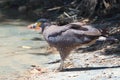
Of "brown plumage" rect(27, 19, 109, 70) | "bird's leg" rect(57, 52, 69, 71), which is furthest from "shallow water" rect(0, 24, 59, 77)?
"brown plumage" rect(27, 19, 109, 70)

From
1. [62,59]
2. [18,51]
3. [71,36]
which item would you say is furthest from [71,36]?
[18,51]

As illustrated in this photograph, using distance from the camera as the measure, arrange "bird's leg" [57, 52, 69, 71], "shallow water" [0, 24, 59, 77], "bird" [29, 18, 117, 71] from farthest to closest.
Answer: "shallow water" [0, 24, 59, 77] < "bird's leg" [57, 52, 69, 71] < "bird" [29, 18, 117, 71]

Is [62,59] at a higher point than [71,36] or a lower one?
lower

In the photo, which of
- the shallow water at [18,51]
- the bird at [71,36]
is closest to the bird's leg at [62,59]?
the bird at [71,36]

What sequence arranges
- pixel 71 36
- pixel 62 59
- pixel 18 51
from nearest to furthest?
pixel 71 36
pixel 62 59
pixel 18 51

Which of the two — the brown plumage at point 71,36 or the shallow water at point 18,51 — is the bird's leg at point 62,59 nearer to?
the brown plumage at point 71,36

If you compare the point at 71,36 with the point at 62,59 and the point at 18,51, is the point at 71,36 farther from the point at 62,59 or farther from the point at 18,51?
the point at 18,51

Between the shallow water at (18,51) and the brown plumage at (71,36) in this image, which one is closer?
the brown plumage at (71,36)

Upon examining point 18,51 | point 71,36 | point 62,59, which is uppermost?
point 71,36

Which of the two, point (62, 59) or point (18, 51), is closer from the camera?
point (62, 59)

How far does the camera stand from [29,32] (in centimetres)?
1388

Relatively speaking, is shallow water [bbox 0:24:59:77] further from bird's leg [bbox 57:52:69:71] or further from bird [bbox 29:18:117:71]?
bird [bbox 29:18:117:71]

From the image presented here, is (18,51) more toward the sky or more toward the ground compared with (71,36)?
more toward the ground

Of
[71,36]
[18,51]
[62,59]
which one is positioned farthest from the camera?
[18,51]
